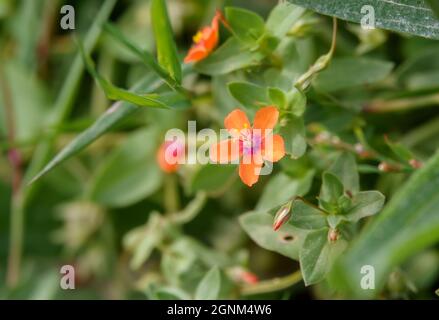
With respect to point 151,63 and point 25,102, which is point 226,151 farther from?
point 25,102

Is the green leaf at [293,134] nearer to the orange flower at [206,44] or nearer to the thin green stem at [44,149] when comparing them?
the orange flower at [206,44]

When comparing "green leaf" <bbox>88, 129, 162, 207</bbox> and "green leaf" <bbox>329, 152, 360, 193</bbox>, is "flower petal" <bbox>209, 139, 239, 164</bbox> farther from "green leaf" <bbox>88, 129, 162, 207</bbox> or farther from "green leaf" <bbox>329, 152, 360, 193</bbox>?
"green leaf" <bbox>88, 129, 162, 207</bbox>

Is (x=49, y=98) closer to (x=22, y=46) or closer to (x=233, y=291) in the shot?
(x=22, y=46)

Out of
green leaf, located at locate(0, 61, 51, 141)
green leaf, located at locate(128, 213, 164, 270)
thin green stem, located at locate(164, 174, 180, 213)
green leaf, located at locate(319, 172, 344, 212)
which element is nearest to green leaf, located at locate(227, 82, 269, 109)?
green leaf, located at locate(319, 172, 344, 212)

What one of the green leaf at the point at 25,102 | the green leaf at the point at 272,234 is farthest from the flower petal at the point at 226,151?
the green leaf at the point at 25,102

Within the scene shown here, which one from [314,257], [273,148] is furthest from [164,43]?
[314,257]
